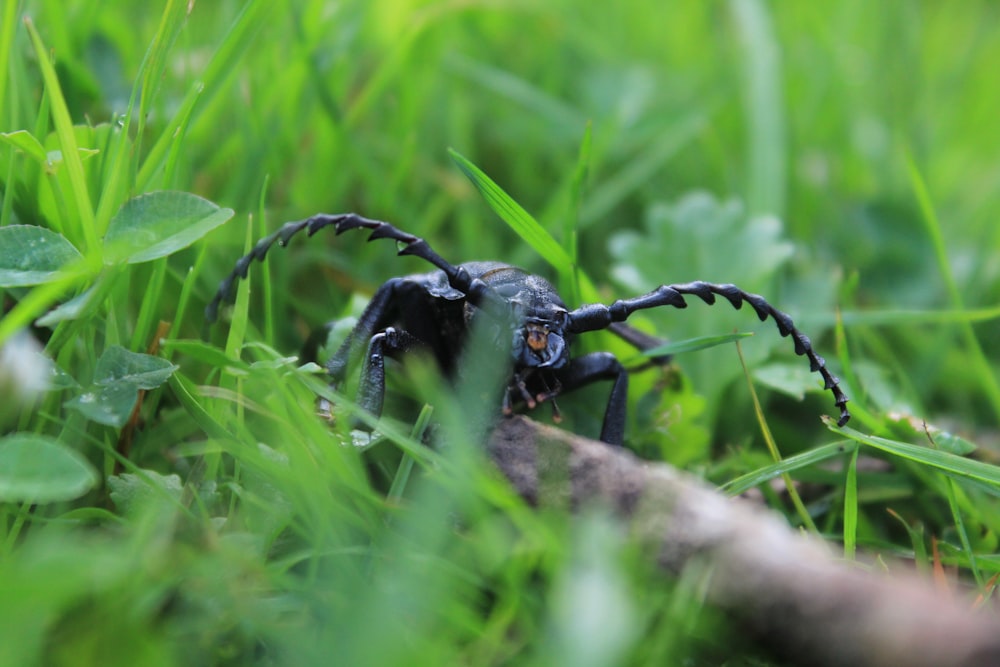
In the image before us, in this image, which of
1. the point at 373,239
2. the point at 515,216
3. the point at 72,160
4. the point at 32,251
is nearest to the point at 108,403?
the point at 32,251

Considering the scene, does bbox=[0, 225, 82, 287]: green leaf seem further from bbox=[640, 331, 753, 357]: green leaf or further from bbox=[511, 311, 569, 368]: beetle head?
bbox=[640, 331, 753, 357]: green leaf

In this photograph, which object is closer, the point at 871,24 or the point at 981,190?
the point at 981,190

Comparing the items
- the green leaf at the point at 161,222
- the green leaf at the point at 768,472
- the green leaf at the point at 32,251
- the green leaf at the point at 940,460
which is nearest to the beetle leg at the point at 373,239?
the green leaf at the point at 161,222

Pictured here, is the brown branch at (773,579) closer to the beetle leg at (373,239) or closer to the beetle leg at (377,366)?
the beetle leg at (377,366)

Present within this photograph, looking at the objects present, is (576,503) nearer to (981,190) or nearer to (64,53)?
(64,53)

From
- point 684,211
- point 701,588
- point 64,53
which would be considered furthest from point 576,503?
point 64,53

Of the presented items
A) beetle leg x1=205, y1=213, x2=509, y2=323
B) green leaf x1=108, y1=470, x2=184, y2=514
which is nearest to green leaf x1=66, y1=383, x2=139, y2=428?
green leaf x1=108, y1=470, x2=184, y2=514

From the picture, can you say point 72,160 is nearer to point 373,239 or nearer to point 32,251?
point 32,251
